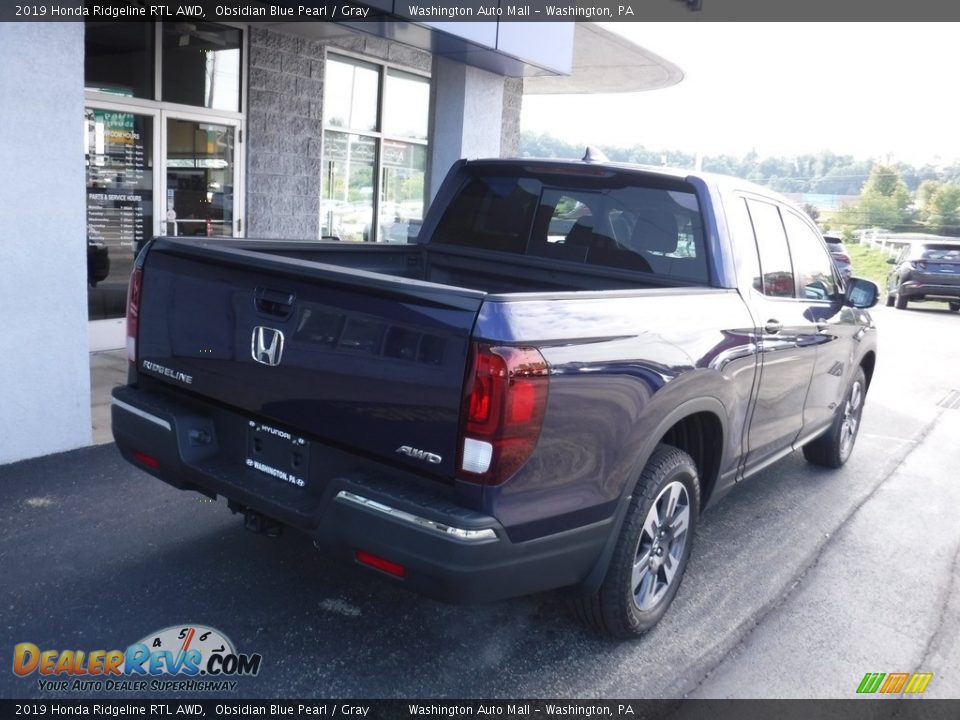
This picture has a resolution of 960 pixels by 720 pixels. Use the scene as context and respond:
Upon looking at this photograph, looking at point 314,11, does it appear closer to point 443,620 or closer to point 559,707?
point 443,620

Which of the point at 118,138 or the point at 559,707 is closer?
the point at 559,707

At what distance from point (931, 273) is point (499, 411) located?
64.4 ft

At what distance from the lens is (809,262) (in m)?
5.27

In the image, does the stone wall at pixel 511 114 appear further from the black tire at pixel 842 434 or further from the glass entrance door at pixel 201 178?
the black tire at pixel 842 434

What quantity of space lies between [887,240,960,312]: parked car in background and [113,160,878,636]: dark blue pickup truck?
16.7 metres

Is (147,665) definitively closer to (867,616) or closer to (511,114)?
(867,616)

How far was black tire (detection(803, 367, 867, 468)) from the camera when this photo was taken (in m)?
6.20

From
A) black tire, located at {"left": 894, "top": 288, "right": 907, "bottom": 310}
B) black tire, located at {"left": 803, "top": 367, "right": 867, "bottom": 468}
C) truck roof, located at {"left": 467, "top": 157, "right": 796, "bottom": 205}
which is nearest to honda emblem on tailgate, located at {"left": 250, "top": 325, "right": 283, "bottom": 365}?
truck roof, located at {"left": 467, "top": 157, "right": 796, "bottom": 205}

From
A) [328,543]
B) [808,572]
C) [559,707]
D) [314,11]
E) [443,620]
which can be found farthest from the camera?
[314,11]

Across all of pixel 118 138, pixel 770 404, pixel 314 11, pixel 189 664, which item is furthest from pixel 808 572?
pixel 118 138

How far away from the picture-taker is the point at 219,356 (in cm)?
338

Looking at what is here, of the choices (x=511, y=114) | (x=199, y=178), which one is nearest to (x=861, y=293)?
(x=199, y=178)

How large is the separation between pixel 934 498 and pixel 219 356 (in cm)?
498

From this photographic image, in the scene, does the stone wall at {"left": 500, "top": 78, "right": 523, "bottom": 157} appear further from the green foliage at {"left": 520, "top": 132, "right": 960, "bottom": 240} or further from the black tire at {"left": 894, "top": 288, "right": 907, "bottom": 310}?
the green foliage at {"left": 520, "top": 132, "right": 960, "bottom": 240}
